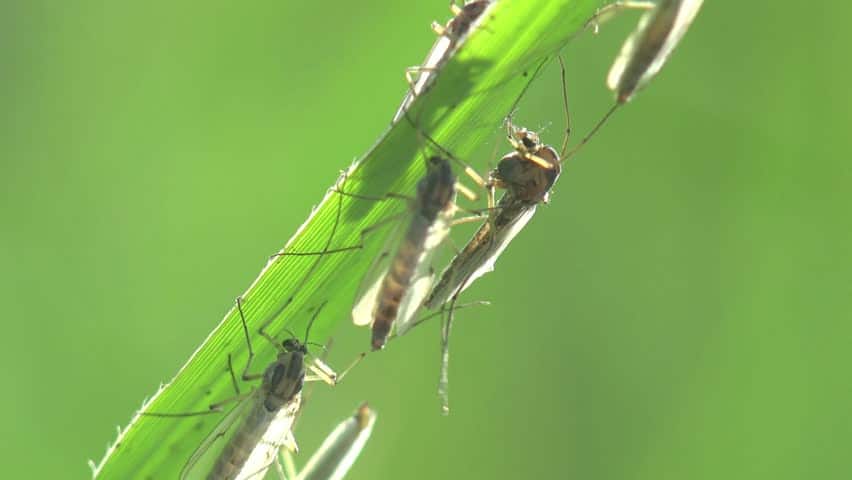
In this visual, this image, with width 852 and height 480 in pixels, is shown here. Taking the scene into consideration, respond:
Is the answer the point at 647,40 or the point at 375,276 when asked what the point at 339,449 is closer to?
→ the point at 375,276

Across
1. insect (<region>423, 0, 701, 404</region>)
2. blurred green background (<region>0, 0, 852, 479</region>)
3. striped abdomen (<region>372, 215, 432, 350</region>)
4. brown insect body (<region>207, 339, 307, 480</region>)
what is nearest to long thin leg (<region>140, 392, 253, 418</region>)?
brown insect body (<region>207, 339, 307, 480</region>)

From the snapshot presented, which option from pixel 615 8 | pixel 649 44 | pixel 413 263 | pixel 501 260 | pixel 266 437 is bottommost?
pixel 501 260

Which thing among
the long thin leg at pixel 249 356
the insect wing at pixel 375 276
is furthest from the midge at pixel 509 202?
the long thin leg at pixel 249 356

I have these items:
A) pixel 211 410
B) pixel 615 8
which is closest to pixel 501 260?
pixel 615 8

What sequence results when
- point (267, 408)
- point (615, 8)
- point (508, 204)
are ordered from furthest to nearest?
point (508, 204) → point (267, 408) → point (615, 8)

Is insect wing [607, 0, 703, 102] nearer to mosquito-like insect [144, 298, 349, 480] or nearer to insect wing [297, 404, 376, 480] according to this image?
mosquito-like insect [144, 298, 349, 480]

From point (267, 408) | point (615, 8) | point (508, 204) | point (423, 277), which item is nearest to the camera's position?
point (615, 8)

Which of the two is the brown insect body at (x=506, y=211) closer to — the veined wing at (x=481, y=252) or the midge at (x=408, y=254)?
the veined wing at (x=481, y=252)

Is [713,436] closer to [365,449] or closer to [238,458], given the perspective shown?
[365,449]
